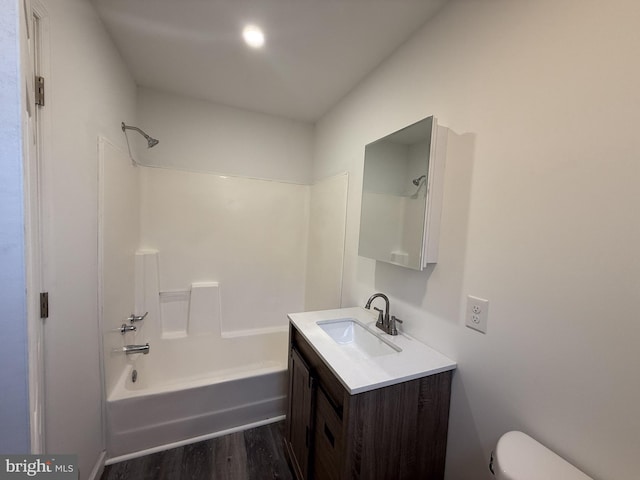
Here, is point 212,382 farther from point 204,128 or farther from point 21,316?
point 204,128

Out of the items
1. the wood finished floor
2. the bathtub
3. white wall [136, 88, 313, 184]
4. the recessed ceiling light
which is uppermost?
the recessed ceiling light

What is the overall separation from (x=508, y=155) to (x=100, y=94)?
2.07 metres

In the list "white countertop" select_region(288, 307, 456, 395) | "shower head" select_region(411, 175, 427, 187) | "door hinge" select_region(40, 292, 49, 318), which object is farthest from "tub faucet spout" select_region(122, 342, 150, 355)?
"shower head" select_region(411, 175, 427, 187)

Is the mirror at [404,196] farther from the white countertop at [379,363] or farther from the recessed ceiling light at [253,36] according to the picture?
the recessed ceiling light at [253,36]

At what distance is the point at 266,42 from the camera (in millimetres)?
1486

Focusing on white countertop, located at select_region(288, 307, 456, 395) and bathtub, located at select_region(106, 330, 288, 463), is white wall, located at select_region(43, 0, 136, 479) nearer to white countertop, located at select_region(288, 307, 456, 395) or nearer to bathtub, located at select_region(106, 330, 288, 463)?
bathtub, located at select_region(106, 330, 288, 463)

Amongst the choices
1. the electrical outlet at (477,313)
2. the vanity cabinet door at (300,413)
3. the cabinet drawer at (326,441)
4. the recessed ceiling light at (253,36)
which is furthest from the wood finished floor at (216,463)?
the recessed ceiling light at (253,36)

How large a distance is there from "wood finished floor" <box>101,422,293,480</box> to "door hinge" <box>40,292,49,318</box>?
1205 mm

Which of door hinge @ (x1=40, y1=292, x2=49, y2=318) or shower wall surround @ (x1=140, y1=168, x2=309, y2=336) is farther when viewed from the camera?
shower wall surround @ (x1=140, y1=168, x2=309, y2=336)

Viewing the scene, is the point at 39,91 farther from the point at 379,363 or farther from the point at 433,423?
the point at 433,423

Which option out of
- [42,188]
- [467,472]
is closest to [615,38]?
[467,472]

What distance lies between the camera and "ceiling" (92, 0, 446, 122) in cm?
125

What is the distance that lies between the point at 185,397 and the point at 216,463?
0.44m

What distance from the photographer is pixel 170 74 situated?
1.88 m
